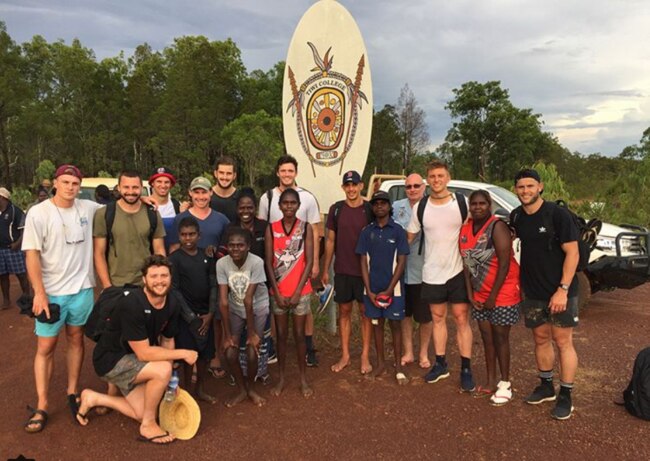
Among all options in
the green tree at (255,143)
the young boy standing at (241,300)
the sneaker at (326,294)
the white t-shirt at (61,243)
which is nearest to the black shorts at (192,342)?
the young boy standing at (241,300)

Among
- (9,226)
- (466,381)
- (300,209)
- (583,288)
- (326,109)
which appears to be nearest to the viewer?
(466,381)

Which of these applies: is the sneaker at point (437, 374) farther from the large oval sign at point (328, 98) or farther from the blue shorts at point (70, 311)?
the blue shorts at point (70, 311)

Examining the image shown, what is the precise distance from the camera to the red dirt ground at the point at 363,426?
304 cm

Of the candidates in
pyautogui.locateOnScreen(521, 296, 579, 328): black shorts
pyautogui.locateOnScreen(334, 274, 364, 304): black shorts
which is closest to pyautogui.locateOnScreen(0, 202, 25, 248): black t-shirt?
pyautogui.locateOnScreen(334, 274, 364, 304): black shorts

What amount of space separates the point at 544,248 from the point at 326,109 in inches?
127

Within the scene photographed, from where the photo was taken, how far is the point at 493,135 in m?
29.3

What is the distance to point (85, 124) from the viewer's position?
36.6 meters

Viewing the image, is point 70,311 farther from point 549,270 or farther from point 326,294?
point 549,270

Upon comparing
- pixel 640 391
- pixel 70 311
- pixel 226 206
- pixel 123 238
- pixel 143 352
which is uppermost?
pixel 226 206

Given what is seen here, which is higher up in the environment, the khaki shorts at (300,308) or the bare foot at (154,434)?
the khaki shorts at (300,308)

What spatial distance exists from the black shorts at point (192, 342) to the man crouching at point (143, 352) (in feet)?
0.87

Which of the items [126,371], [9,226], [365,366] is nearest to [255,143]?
[9,226]

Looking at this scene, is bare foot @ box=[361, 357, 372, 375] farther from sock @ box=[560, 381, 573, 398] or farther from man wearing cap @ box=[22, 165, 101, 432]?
man wearing cap @ box=[22, 165, 101, 432]

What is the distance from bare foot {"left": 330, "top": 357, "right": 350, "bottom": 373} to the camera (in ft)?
14.4
